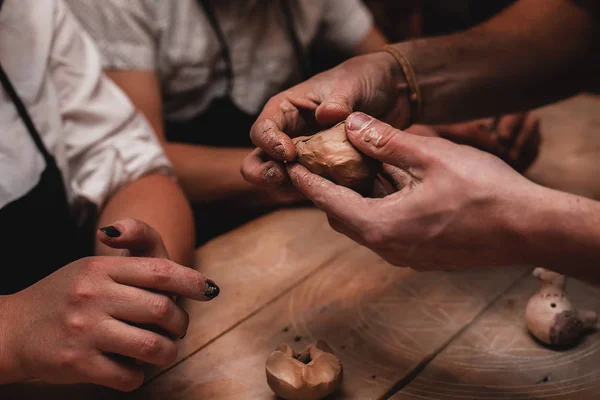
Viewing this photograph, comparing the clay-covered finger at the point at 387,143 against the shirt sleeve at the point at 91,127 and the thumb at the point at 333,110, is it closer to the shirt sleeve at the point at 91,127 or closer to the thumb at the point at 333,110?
the thumb at the point at 333,110

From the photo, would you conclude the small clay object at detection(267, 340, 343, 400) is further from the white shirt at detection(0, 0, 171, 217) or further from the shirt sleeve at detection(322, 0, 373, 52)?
the shirt sleeve at detection(322, 0, 373, 52)

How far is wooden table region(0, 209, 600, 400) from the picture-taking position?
2.75 ft

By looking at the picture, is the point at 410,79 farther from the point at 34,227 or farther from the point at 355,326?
the point at 34,227

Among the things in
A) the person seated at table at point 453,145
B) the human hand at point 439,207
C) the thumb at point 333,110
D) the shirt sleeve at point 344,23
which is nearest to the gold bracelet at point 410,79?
the person seated at table at point 453,145

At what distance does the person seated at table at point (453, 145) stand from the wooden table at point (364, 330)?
0.19 m

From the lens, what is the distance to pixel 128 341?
0.73 metres

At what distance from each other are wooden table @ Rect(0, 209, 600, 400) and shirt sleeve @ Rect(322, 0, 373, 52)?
873 millimetres

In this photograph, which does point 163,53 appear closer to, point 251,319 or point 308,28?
point 308,28

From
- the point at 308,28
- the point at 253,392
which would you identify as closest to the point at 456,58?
the point at 308,28

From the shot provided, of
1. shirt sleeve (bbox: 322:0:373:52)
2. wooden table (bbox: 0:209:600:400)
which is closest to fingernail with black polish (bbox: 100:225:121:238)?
wooden table (bbox: 0:209:600:400)

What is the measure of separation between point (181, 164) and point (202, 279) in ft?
2.80

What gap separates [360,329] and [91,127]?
2.05 ft

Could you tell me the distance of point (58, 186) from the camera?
106cm

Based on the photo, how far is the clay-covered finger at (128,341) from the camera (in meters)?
0.73
